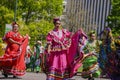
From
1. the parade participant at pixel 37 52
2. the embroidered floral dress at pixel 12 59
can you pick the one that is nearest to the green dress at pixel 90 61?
the embroidered floral dress at pixel 12 59

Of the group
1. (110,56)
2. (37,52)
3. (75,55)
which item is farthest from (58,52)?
(37,52)

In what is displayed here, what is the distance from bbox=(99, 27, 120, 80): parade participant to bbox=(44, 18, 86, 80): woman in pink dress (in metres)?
0.84

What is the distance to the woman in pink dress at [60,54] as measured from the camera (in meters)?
12.6

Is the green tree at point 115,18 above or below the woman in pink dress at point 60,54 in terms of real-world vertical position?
below

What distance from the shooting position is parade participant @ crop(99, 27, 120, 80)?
1113 centimetres

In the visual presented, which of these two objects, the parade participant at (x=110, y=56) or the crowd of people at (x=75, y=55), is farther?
the crowd of people at (x=75, y=55)

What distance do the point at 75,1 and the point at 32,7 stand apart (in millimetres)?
12568

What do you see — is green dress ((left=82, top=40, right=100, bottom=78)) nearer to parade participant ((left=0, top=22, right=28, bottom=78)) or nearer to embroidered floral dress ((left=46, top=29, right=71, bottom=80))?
parade participant ((left=0, top=22, right=28, bottom=78))

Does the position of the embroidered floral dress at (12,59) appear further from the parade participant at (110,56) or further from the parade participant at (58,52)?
the parade participant at (110,56)

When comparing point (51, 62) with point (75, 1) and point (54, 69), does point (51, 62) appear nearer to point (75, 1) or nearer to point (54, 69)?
point (54, 69)

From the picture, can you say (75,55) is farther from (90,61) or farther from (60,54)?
(90,61)

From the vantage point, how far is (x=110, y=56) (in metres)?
11.4

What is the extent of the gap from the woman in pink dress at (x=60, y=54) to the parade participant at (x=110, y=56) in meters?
0.84

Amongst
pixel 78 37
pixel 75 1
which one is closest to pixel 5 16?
pixel 75 1
